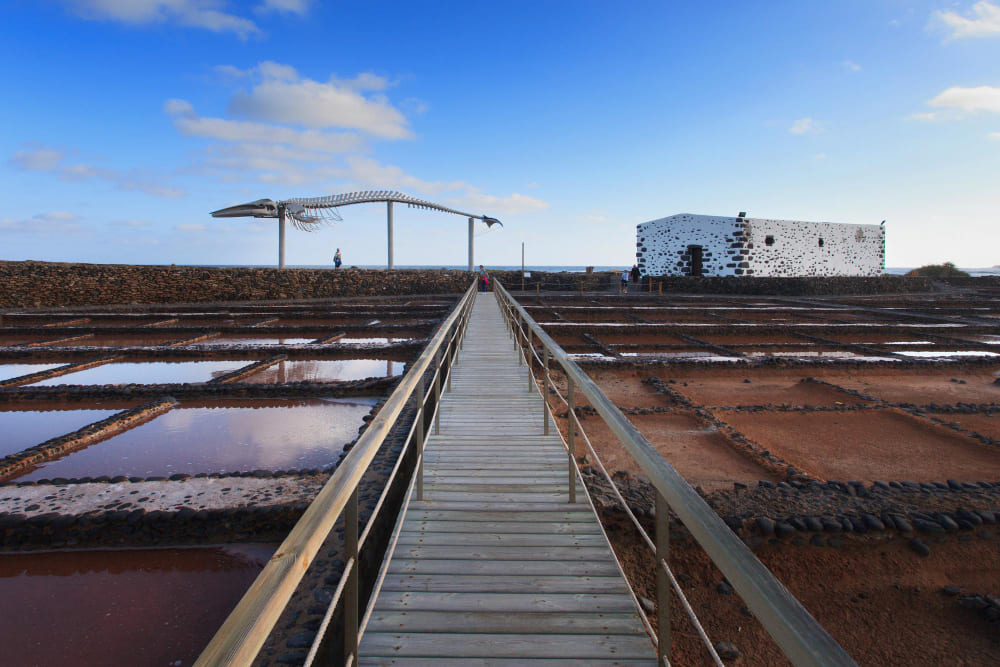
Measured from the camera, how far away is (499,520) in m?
2.80

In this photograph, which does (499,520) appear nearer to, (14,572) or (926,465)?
(14,572)

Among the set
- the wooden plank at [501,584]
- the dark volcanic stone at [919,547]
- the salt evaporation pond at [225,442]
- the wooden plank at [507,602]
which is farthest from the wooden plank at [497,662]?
the salt evaporation pond at [225,442]

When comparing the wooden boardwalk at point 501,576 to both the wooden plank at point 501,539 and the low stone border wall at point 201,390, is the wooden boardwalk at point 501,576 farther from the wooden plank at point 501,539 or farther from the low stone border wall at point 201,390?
the low stone border wall at point 201,390

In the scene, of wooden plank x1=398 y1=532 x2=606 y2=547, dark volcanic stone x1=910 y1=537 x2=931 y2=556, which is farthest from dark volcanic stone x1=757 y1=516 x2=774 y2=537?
wooden plank x1=398 y1=532 x2=606 y2=547

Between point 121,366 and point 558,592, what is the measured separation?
973cm

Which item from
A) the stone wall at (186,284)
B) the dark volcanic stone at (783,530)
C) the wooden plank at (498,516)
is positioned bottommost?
the dark volcanic stone at (783,530)

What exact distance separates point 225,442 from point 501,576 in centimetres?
403

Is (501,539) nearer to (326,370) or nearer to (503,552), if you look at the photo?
(503,552)

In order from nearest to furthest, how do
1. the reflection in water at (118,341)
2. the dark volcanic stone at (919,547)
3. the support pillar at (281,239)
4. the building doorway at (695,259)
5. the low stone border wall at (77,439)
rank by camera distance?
the dark volcanic stone at (919,547), the low stone border wall at (77,439), the reflection in water at (118,341), the support pillar at (281,239), the building doorway at (695,259)

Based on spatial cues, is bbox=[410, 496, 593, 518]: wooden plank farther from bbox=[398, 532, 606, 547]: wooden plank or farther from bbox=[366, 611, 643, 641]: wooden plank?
bbox=[366, 611, 643, 641]: wooden plank

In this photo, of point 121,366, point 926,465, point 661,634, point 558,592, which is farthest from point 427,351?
point 121,366

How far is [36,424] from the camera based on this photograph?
5.64m

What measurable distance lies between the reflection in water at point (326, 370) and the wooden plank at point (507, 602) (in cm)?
605

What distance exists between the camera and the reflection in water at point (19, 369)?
25.9ft
